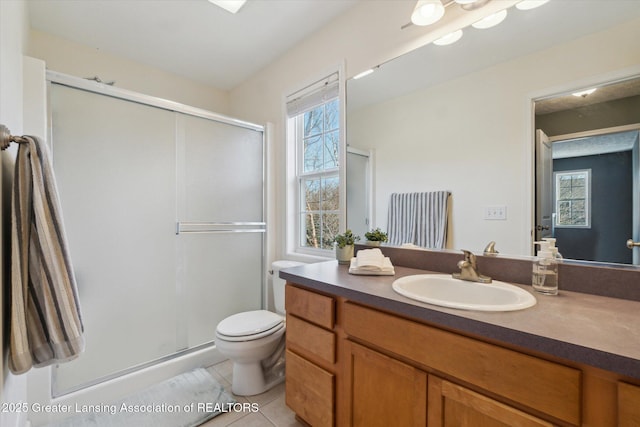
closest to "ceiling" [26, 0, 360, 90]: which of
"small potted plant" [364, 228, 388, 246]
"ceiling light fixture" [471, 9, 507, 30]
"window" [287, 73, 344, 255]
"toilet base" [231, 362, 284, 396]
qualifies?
"window" [287, 73, 344, 255]

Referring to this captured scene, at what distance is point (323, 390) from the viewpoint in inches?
48.0

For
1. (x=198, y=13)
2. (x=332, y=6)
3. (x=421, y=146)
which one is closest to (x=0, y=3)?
(x=198, y=13)

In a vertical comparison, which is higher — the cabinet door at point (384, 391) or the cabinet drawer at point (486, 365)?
the cabinet drawer at point (486, 365)

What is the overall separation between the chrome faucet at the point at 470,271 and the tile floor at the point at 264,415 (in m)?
1.13

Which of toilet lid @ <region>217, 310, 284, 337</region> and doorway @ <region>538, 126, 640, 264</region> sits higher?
doorway @ <region>538, 126, 640, 264</region>

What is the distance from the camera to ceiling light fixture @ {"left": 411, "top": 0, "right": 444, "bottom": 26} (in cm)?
132

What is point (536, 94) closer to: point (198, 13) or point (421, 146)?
point (421, 146)

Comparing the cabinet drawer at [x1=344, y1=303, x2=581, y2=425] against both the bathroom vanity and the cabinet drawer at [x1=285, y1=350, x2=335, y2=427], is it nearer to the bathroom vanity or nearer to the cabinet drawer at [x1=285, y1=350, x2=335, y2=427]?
the bathroom vanity

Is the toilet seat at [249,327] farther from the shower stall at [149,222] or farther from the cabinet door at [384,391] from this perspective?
the cabinet door at [384,391]

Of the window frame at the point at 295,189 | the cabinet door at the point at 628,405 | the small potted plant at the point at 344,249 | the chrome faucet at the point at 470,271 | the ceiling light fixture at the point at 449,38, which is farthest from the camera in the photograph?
the window frame at the point at 295,189

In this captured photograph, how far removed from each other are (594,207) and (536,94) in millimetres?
501

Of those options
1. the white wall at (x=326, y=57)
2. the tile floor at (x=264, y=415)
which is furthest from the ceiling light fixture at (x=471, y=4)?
the tile floor at (x=264, y=415)

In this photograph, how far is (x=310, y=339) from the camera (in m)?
1.27

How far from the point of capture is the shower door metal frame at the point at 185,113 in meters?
1.54
